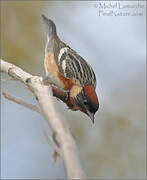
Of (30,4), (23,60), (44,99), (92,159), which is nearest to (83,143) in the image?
(92,159)

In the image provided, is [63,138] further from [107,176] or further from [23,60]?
[107,176]

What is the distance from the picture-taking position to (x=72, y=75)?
0.58 m

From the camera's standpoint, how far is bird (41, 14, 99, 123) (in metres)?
0.55

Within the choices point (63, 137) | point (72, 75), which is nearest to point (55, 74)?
point (72, 75)

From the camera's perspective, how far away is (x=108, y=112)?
0.85 meters

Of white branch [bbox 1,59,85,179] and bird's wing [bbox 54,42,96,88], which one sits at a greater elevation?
white branch [bbox 1,59,85,179]

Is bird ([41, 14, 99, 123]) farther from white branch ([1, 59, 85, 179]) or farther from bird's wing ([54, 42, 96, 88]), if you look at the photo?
white branch ([1, 59, 85, 179])

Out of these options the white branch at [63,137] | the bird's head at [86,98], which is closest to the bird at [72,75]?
the bird's head at [86,98]

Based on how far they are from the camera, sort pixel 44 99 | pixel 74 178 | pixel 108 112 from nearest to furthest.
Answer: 1. pixel 74 178
2. pixel 44 99
3. pixel 108 112

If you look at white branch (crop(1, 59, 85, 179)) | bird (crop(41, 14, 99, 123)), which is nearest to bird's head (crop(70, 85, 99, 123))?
bird (crop(41, 14, 99, 123))

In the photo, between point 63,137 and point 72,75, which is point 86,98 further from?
point 63,137

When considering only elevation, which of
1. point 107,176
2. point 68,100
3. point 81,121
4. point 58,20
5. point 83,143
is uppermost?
point 58,20

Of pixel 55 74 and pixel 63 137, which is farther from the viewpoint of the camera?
pixel 55 74

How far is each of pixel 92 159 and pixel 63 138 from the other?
68cm
